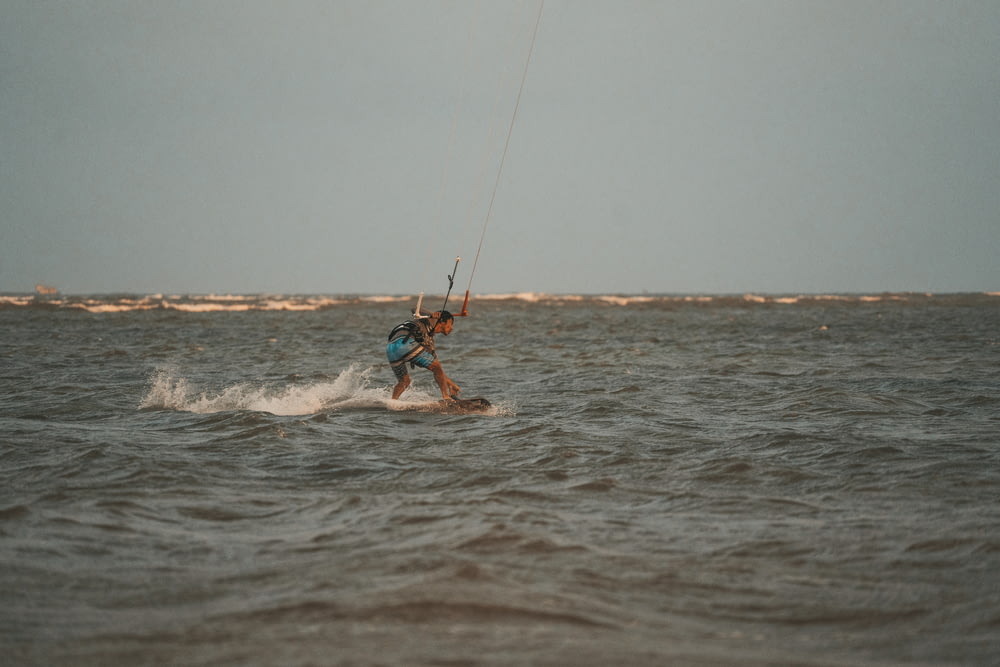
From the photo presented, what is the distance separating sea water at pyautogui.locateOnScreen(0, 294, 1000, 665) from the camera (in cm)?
504

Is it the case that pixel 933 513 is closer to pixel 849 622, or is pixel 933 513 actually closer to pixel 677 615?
pixel 849 622

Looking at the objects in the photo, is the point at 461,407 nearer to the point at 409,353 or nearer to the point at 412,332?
the point at 409,353

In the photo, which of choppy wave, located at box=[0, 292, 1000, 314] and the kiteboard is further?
choppy wave, located at box=[0, 292, 1000, 314]

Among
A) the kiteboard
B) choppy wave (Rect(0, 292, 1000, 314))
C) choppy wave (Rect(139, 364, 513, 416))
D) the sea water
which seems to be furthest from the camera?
choppy wave (Rect(0, 292, 1000, 314))

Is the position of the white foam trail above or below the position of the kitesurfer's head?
below

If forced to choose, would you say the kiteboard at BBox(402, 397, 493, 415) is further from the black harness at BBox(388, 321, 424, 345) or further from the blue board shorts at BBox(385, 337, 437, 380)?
the black harness at BBox(388, 321, 424, 345)

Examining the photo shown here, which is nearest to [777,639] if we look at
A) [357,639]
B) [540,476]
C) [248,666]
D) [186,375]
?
[357,639]

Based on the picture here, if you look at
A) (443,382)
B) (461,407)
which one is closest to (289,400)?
(443,382)

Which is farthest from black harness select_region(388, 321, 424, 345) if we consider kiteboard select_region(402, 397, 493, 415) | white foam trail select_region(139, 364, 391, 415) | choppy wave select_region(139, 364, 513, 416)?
white foam trail select_region(139, 364, 391, 415)

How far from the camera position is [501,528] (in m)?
7.36

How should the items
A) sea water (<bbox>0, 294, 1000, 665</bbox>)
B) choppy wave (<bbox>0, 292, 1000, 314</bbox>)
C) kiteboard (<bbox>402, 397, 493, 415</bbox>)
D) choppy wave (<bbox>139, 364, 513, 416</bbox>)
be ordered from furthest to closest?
choppy wave (<bbox>0, 292, 1000, 314</bbox>) < choppy wave (<bbox>139, 364, 513, 416</bbox>) < kiteboard (<bbox>402, 397, 493, 415</bbox>) < sea water (<bbox>0, 294, 1000, 665</bbox>)

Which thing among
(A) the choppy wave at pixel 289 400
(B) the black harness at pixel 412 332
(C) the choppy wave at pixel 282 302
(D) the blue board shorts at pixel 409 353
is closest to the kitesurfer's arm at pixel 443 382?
(D) the blue board shorts at pixel 409 353

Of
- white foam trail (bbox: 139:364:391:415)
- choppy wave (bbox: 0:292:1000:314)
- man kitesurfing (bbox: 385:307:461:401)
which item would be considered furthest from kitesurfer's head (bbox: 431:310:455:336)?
choppy wave (bbox: 0:292:1000:314)

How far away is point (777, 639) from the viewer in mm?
5090
